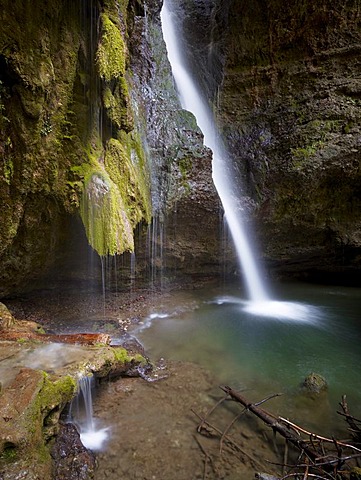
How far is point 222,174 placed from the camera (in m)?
9.94

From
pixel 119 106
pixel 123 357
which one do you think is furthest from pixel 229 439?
pixel 119 106

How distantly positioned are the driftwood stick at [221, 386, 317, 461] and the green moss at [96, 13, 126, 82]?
571 centimetres

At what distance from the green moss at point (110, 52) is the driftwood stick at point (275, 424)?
5.71m

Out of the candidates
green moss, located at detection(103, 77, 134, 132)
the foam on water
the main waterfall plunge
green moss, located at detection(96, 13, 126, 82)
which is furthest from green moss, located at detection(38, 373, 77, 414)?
the main waterfall plunge

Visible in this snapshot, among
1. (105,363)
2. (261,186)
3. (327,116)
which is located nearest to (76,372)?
(105,363)

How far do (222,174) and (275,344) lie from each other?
581 cm

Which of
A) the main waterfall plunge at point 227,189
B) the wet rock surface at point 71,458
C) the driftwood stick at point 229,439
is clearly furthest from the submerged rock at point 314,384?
the main waterfall plunge at point 227,189

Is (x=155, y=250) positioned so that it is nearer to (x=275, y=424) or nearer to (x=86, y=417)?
(x=86, y=417)

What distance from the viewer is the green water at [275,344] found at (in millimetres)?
4219

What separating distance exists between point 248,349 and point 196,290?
13.6 ft

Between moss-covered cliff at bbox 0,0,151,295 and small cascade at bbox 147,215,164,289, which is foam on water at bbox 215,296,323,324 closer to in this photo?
small cascade at bbox 147,215,164,289

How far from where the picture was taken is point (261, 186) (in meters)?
9.58

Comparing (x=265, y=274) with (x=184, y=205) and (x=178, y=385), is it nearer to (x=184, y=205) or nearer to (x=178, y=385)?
(x=184, y=205)

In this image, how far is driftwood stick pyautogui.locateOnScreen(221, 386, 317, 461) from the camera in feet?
9.60
